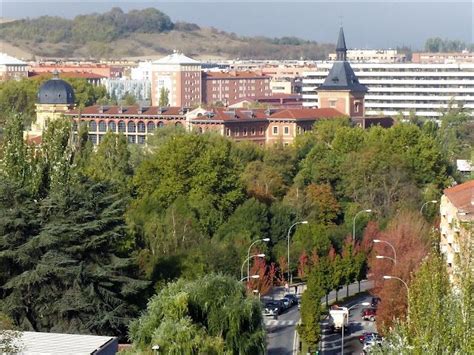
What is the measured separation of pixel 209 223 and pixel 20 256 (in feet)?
60.8

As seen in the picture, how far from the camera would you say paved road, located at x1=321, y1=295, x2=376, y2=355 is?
152ft

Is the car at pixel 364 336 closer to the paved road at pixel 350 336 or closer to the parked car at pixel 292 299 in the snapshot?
the paved road at pixel 350 336

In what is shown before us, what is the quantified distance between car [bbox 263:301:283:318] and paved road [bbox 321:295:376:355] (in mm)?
1896

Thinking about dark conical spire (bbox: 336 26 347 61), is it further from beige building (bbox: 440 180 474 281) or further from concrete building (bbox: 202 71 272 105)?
beige building (bbox: 440 180 474 281)

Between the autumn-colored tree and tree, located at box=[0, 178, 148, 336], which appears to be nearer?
tree, located at box=[0, 178, 148, 336]

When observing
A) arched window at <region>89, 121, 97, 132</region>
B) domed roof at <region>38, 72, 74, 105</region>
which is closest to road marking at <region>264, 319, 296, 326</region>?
domed roof at <region>38, 72, 74, 105</region>

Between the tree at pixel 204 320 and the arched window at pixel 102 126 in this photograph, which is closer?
the tree at pixel 204 320

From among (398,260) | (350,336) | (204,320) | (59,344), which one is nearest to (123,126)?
(398,260)

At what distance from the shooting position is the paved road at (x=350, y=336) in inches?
1820

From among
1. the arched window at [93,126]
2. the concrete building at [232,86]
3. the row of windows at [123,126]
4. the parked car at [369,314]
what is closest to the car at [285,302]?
the parked car at [369,314]

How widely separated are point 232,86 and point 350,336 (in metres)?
131

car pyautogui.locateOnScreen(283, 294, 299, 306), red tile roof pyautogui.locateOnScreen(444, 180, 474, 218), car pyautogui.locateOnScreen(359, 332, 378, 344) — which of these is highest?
red tile roof pyautogui.locateOnScreen(444, 180, 474, 218)

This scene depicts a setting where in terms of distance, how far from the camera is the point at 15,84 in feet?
443

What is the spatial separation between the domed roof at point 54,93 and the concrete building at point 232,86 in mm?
58811
